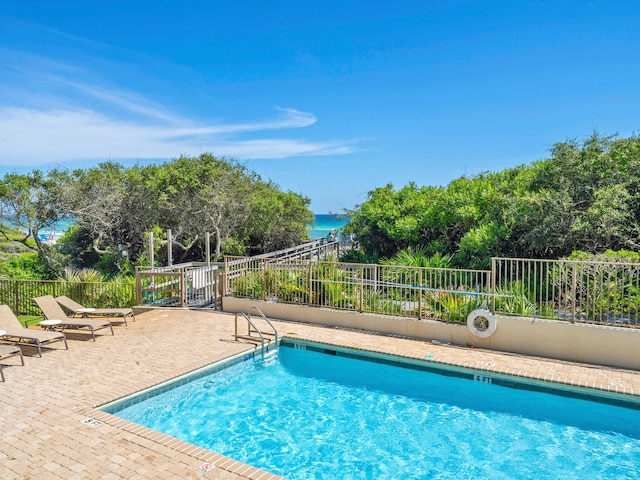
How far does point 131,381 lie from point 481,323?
6.57 metres

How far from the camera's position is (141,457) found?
464 cm

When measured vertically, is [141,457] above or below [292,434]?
above

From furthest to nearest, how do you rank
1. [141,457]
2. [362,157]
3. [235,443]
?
[362,157] → [235,443] → [141,457]

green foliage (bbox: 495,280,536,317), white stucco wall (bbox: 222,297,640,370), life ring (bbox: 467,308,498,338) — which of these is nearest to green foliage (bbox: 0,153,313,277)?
white stucco wall (bbox: 222,297,640,370)

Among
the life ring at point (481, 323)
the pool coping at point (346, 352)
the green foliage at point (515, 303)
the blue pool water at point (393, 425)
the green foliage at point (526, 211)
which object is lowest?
the blue pool water at point (393, 425)

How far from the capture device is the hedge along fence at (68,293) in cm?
1400

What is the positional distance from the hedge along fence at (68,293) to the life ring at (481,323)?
10411 millimetres

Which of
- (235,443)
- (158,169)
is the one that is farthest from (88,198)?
(235,443)

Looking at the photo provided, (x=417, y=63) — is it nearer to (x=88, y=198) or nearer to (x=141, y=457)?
(x=88, y=198)

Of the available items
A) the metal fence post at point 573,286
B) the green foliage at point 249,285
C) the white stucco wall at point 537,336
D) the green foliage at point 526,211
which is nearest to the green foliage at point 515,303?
the white stucco wall at point 537,336

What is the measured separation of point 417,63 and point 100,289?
18919 millimetres

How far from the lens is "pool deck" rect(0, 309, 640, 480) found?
4484 millimetres

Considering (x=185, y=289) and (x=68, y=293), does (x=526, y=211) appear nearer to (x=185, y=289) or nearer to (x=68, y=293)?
(x=185, y=289)

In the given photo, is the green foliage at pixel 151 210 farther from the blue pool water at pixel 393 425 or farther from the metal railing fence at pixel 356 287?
the blue pool water at pixel 393 425
